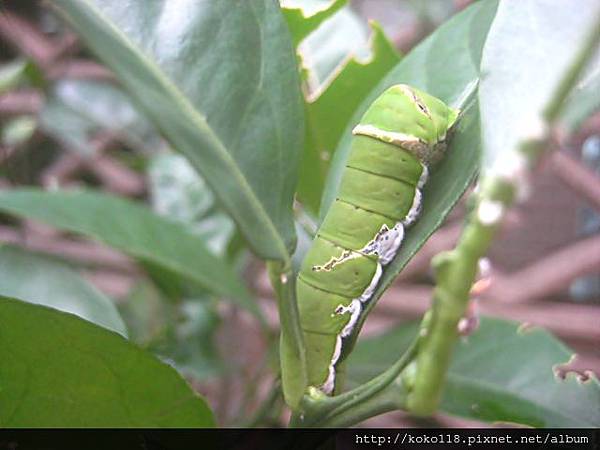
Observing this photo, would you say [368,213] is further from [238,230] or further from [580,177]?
[580,177]

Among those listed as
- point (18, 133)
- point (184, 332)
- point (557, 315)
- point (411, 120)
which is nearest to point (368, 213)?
point (411, 120)

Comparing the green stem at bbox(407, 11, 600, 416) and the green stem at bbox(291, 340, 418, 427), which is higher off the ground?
the green stem at bbox(407, 11, 600, 416)

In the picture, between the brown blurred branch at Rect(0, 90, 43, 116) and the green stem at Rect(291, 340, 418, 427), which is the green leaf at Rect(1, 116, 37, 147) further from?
the green stem at Rect(291, 340, 418, 427)

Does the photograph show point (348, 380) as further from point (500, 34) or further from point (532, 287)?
point (532, 287)

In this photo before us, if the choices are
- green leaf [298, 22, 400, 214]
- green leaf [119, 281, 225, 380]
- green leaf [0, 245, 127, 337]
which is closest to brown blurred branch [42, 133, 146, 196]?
green leaf [119, 281, 225, 380]

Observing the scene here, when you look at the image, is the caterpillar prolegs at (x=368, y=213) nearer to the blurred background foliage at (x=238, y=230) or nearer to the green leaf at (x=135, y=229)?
the blurred background foliage at (x=238, y=230)

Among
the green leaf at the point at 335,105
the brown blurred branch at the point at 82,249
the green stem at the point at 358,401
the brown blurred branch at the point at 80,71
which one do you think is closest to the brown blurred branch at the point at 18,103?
the brown blurred branch at the point at 80,71
